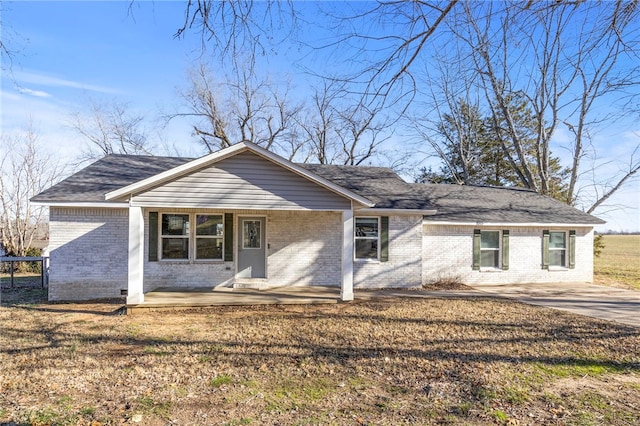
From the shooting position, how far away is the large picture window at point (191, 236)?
1118 cm

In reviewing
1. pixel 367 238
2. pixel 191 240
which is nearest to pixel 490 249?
pixel 367 238

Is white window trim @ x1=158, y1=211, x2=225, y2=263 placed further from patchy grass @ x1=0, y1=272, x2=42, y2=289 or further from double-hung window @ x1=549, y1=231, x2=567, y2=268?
double-hung window @ x1=549, y1=231, x2=567, y2=268

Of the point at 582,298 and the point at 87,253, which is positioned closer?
the point at 87,253

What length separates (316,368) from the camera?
17.4ft

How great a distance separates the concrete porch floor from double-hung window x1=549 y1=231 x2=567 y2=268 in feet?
29.8

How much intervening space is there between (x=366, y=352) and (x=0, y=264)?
68.7 feet

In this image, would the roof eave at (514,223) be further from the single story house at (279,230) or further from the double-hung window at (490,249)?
the double-hung window at (490,249)

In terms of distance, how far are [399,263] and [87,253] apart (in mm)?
9790

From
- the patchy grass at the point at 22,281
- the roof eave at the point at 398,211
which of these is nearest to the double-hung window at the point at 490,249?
the roof eave at the point at 398,211

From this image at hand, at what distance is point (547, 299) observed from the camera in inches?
435

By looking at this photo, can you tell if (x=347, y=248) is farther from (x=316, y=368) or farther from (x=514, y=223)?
(x=514, y=223)

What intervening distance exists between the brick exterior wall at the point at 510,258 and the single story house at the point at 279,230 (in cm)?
4

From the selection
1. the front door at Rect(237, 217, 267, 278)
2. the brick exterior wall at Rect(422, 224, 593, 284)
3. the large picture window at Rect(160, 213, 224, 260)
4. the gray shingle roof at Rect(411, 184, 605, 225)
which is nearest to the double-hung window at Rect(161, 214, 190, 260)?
the large picture window at Rect(160, 213, 224, 260)

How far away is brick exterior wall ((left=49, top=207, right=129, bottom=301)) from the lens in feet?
33.9
